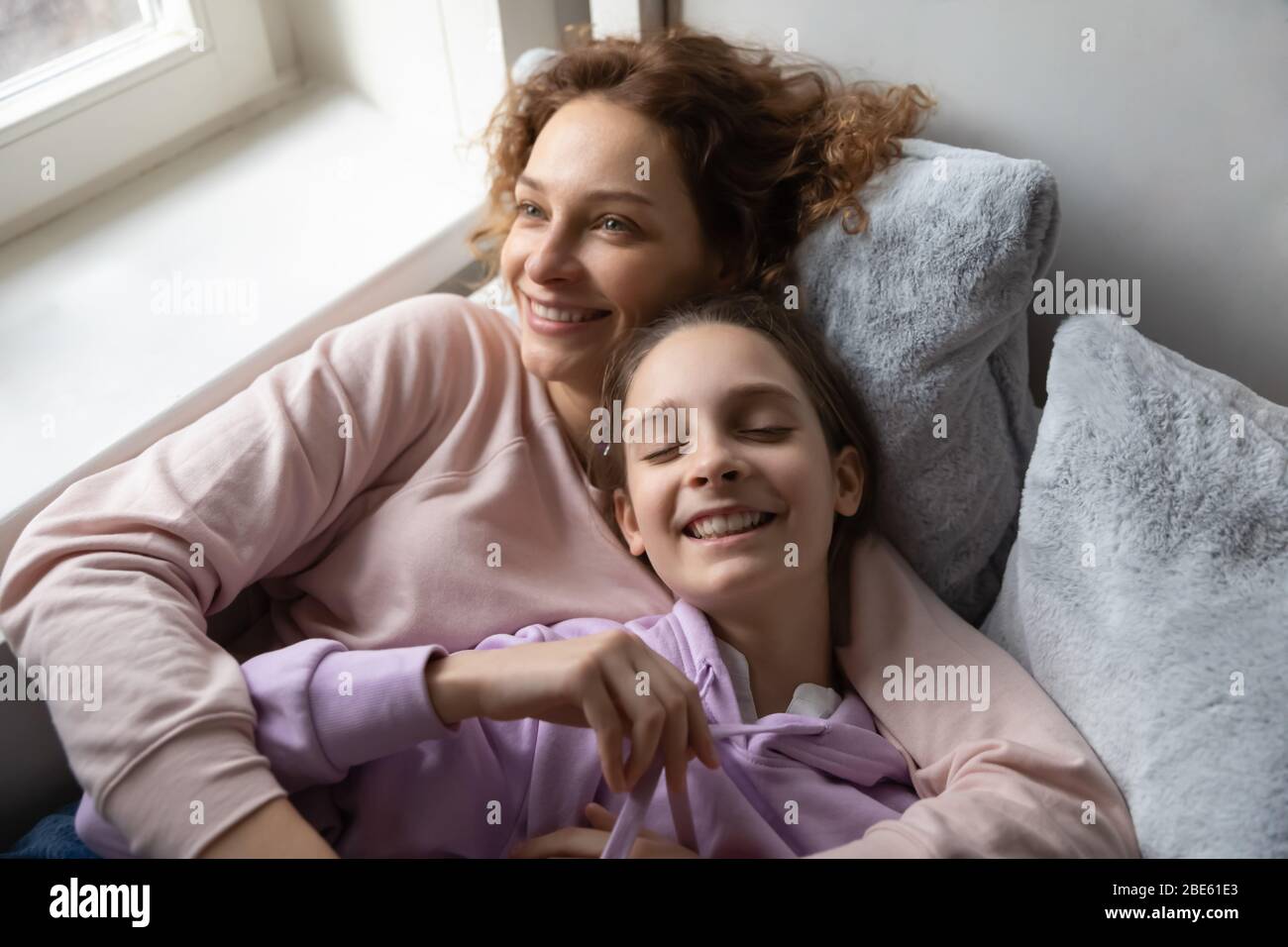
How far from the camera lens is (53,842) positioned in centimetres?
98

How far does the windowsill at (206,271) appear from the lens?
1190 millimetres

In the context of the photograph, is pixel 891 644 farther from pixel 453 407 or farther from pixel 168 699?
pixel 168 699

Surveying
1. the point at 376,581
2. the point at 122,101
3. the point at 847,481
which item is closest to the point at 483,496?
the point at 376,581

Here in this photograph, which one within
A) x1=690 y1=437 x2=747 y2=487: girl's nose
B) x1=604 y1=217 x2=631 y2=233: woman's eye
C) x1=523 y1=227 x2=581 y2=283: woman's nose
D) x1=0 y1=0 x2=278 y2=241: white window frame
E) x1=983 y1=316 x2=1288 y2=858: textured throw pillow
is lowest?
x1=983 y1=316 x2=1288 y2=858: textured throw pillow

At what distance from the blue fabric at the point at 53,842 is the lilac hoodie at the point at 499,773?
0.15 ft

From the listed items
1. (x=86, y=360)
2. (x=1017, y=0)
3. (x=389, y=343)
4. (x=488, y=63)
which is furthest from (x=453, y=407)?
(x=1017, y=0)

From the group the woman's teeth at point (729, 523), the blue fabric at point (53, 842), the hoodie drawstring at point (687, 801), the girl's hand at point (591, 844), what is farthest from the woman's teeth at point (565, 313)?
the blue fabric at point (53, 842)

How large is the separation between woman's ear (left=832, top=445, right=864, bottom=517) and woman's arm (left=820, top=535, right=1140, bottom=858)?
2.8 inches

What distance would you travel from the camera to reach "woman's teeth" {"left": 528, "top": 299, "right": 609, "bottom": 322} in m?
1.17

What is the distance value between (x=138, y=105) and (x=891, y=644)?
1087mm

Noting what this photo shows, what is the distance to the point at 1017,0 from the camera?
1.17m

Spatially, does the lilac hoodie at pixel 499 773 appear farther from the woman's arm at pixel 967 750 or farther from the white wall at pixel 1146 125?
the white wall at pixel 1146 125

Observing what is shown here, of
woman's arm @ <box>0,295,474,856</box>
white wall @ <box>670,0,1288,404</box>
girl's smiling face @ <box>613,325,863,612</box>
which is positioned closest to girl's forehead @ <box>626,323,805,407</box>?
girl's smiling face @ <box>613,325,863,612</box>

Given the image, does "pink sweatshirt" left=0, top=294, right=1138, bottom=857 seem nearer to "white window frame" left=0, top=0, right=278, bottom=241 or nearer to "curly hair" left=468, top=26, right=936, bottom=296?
"curly hair" left=468, top=26, right=936, bottom=296
